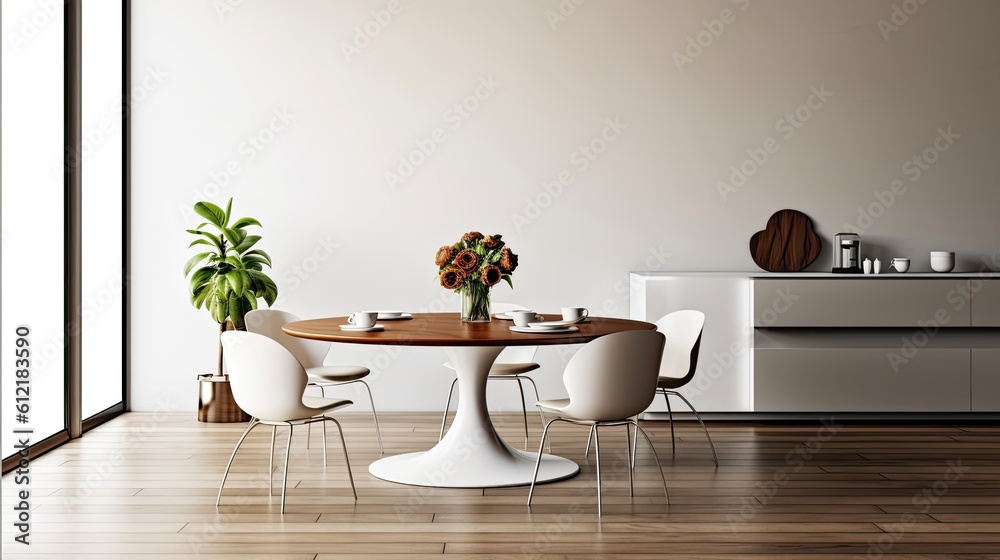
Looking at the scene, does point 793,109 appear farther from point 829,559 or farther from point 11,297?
point 11,297

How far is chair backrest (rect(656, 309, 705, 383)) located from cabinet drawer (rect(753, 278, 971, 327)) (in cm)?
98

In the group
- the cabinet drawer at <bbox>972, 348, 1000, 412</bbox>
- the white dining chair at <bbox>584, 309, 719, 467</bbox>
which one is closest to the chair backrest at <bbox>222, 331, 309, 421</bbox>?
the white dining chair at <bbox>584, 309, 719, 467</bbox>

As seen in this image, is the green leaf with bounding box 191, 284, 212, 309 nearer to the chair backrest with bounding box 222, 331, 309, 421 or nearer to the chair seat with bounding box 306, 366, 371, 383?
the chair seat with bounding box 306, 366, 371, 383

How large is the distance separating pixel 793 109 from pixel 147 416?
472 centimetres

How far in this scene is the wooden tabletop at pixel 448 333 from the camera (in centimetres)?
340

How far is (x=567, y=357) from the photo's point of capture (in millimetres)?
5844

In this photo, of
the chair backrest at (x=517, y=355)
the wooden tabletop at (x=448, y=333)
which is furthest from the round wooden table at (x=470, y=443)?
the chair backrest at (x=517, y=355)

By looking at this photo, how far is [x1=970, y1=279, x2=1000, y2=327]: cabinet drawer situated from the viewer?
5.33 meters

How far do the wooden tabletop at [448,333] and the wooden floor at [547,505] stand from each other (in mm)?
696

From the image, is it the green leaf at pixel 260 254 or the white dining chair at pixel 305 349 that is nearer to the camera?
the white dining chair at pixel 305 349

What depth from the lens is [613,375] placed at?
3.38 meters

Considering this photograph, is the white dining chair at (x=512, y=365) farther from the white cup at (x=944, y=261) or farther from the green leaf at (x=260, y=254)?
the white cup at (x=944, y=261)

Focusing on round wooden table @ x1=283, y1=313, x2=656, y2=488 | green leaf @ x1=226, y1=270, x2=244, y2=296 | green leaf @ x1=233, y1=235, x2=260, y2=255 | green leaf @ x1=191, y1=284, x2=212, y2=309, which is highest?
green leaf @ x1=233, y1=235, x2=260, y2=255

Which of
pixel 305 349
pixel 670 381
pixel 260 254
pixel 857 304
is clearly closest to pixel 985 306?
pixel 857 304
